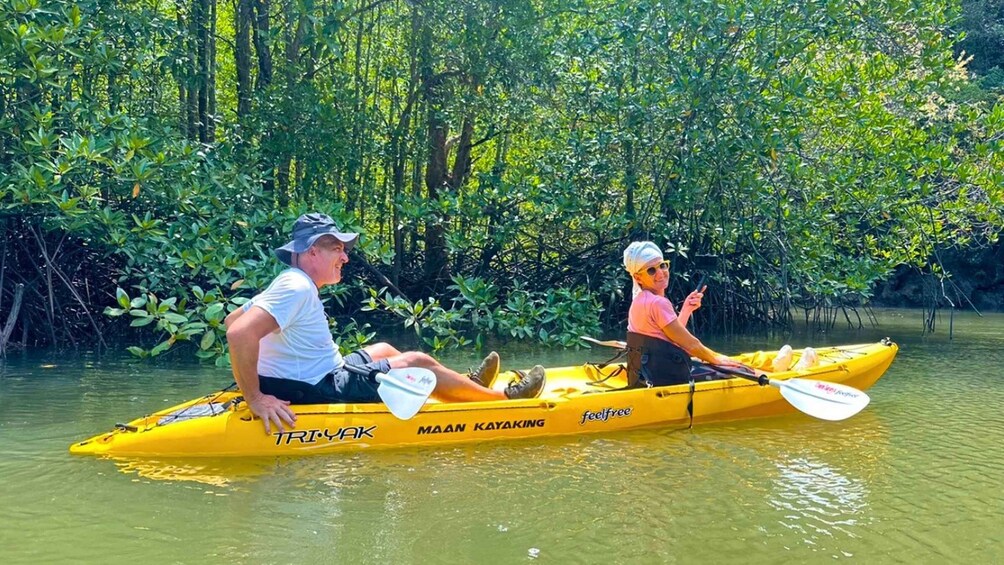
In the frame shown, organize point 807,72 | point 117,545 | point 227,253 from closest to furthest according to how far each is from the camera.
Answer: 1. point 117,545
2. point 227,253
3. point 807,72

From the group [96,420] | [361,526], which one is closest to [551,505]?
[361,526]

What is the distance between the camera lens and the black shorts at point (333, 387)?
4320mm

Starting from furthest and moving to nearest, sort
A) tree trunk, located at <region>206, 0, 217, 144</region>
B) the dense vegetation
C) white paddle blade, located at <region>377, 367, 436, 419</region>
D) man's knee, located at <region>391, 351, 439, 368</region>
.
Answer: tree trunk, located at <region>206, 0, 217, 144</region>, the dense vegetation, man's knee, located at <region>391, 351, 439, 368</region>, white paddle blade, located at <region>377, 367, 436, 419</region>

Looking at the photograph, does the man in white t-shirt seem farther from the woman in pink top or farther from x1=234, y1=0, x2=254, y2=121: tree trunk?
x1=234, y1=0, x2=254, y2=121: tree trunk

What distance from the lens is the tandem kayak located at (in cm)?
423

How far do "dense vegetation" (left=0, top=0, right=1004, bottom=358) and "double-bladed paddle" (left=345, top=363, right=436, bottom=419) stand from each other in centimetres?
147

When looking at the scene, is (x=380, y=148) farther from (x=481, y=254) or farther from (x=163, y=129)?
(x=163, y=129)

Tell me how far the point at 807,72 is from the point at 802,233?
1.81 m

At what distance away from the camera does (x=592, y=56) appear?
9359 millimetres

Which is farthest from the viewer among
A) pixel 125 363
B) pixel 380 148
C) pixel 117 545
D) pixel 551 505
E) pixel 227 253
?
pixel 380 148

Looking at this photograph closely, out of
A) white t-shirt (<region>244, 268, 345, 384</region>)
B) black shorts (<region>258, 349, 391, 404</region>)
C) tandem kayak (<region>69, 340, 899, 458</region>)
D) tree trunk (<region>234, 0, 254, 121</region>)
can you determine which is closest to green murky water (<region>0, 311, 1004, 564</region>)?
tandem kayak (<region>69, 340, 899, 458</region>)

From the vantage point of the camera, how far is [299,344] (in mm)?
4230

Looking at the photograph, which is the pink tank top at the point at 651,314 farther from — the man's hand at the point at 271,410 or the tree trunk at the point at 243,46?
the tree trunk at the point at 243,46

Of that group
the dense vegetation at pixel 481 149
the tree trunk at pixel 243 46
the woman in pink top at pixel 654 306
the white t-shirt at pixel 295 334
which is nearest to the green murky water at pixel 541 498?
the white t-shirt at pixel 295 334
